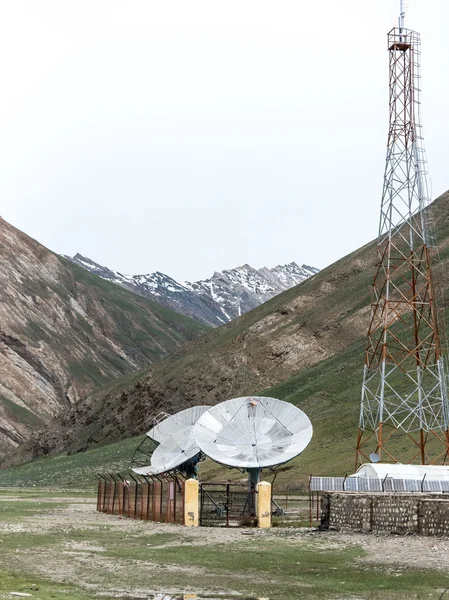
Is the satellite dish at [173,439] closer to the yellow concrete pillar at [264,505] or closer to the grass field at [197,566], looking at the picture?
the yellow concrete pillar at [264,505]

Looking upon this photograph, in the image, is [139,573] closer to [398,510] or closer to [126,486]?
[398,510]

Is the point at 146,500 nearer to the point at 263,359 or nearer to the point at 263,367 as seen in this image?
the point at 263,367

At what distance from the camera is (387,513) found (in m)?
39.8

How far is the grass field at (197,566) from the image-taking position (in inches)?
986

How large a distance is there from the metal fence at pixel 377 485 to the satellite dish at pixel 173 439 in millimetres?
12642

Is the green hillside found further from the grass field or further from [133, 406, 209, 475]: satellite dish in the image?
the grass field

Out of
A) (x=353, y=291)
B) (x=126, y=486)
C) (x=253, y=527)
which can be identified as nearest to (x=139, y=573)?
(x=253, y=527)

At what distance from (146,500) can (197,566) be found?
21.5 meters

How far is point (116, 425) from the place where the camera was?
155875mm

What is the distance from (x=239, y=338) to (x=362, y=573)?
4924 inches

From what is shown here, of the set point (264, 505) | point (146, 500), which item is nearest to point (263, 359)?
point (146, 500)

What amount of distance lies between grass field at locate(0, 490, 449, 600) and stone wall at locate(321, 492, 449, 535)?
5.60 feet

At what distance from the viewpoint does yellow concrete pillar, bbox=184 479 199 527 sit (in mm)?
46594

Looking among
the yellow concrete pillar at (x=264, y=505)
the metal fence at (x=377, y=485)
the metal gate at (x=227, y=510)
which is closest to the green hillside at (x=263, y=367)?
the metal fence at (x=377, y=485)
